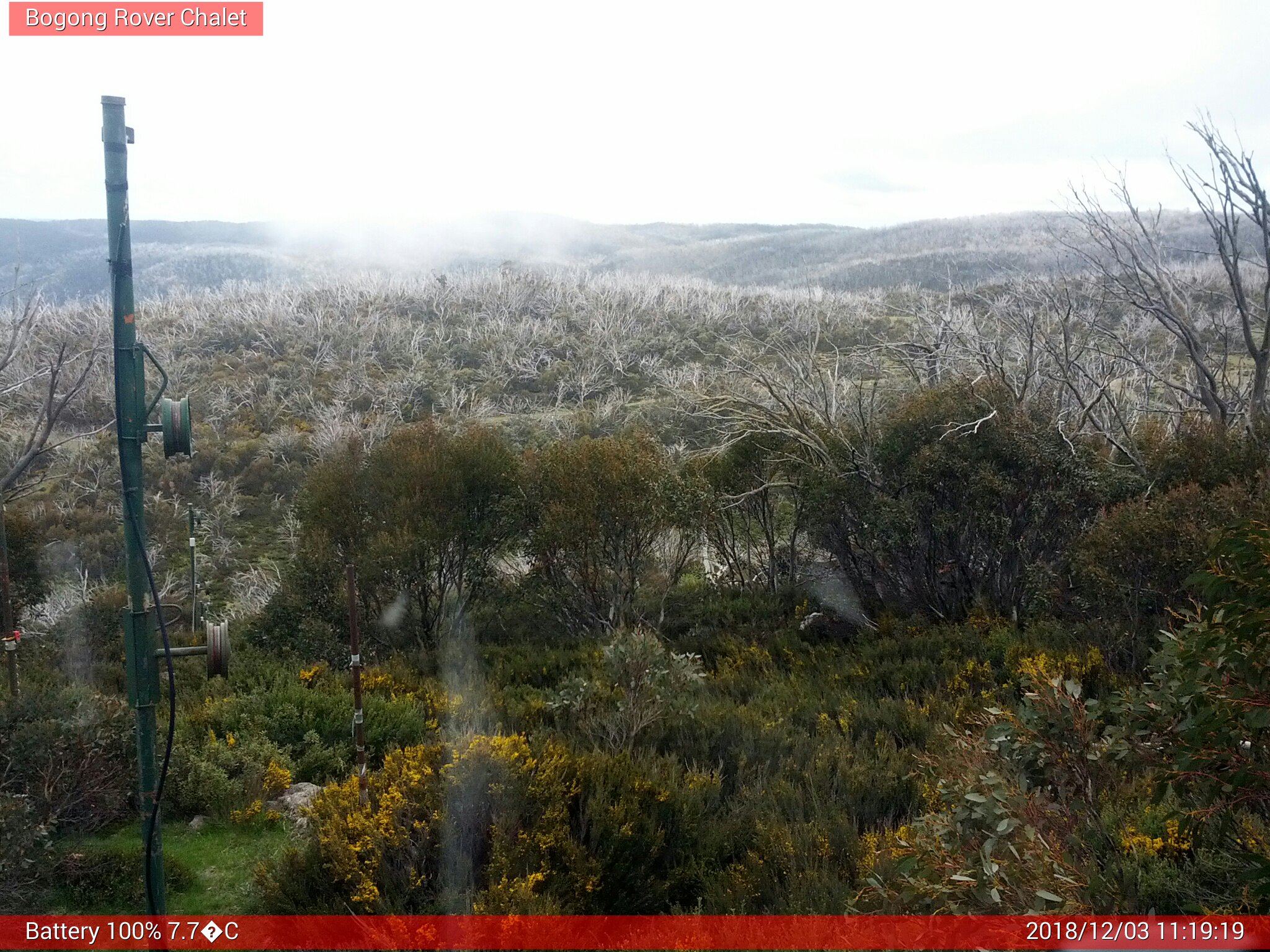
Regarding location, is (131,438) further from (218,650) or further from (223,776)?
(223,776)

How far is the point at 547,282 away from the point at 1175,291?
33708 millimetres

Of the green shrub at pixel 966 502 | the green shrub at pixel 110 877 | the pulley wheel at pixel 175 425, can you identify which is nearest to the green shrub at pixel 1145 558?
the green shrub at pixel 966 502

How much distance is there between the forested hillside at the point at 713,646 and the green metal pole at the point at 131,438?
2.22ft

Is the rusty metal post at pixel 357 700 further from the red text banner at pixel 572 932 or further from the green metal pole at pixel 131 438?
the green metal pole at pixel 131 438

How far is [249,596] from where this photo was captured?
48.2 feet

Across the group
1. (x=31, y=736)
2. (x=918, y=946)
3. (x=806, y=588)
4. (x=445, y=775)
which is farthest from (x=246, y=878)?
(x=806, y=588)

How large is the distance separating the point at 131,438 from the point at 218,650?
918 mm

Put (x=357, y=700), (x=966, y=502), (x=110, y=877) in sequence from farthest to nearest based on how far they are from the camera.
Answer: (x=966, y=502)
(x=357, y=700)
(x=110, y=877)

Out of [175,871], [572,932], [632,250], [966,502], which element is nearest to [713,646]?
[966,502]

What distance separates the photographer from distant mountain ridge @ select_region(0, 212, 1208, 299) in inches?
1781

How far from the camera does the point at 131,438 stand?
3.31 meters

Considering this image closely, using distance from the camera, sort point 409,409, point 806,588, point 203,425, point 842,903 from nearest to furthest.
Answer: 1. point 842,903
2. point 806,588
3. point 203,425
4. point 409,409

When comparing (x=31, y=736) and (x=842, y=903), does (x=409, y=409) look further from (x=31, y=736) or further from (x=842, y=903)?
(x=842, y=903)

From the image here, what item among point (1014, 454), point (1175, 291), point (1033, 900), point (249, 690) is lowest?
point (249, 690)
